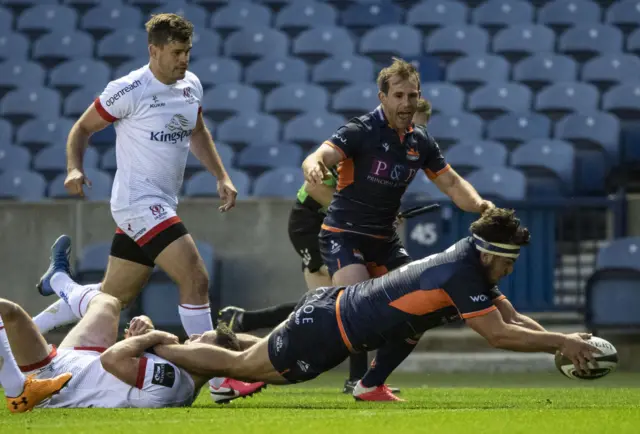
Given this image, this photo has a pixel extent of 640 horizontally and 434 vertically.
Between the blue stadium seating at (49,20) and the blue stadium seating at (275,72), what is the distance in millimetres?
2843

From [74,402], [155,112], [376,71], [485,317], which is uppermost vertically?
[376,71]

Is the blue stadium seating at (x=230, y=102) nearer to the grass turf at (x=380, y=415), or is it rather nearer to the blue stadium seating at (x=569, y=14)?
the blue stadium seating at (x=569, y=14)

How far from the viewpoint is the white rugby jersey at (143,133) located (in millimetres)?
8219

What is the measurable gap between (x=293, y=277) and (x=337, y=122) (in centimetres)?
320

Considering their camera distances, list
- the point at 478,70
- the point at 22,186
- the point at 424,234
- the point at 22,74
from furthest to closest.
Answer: the point at 22,74 < the point at 478,70 < the point at 22,186 < the point at 424,234

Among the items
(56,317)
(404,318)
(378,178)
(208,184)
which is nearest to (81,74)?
(208,184)

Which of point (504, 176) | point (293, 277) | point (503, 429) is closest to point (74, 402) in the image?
point (503, 429)

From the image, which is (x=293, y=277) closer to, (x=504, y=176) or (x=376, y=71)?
(x=504, y=176)

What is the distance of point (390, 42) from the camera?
16.9 meters

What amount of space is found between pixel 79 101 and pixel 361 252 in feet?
29.1

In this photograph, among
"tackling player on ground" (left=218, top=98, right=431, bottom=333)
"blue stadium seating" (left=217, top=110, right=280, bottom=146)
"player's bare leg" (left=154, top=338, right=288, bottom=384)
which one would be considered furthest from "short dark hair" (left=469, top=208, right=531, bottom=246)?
"blue stadium seating" (left=217, top=110, right=280, bottom=146)

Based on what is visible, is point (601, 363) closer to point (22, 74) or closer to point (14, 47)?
point (22, 74)

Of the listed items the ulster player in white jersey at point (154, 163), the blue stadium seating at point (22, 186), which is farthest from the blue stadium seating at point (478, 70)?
the ulster player in white jersey at point (154, 163)

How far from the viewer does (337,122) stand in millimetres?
15336
